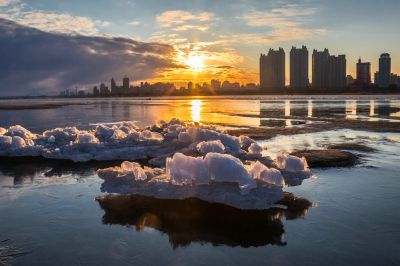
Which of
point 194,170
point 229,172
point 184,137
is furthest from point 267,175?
point 184,137

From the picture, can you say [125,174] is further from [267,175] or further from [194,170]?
[267,175]

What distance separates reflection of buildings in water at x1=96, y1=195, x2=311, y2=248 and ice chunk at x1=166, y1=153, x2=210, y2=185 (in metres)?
0.73

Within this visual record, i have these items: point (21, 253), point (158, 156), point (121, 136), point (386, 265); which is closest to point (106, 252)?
point (21, 253)

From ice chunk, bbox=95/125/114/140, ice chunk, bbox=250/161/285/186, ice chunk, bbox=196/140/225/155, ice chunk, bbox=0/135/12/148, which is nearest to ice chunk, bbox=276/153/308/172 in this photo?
ice chunk, bbox=250/161/285/186

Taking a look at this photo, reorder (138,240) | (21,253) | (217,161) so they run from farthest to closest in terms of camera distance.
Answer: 1. (217,161)
2. (138,240)
3. (21,253)

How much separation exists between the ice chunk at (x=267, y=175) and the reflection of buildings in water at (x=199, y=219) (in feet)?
2.71

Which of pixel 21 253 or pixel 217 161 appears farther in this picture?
pixel 217 161

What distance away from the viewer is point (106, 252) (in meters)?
8.73

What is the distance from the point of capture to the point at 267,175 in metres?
12.1

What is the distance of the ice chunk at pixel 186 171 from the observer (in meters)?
12.1

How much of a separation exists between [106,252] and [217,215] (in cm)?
354

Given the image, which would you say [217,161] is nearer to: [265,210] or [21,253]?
[265,210]

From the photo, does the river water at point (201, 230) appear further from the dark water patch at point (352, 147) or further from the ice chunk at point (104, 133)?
the ice chunk at point (104, 133)

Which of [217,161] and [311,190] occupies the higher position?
[217,161]
